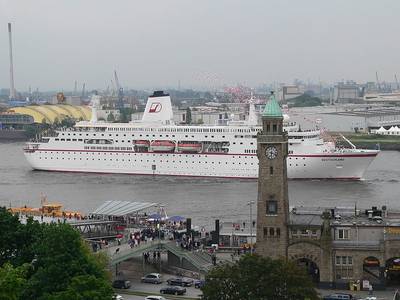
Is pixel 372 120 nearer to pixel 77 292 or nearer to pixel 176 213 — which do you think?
pixel 176 213

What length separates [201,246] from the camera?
26.1 metres

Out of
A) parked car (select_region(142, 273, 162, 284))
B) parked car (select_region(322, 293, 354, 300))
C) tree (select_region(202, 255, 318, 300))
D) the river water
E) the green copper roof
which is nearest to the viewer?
tree (select_region(202, 255, 318, 300))

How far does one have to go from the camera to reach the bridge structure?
79.0 ft

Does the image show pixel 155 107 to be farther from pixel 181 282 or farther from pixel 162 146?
pixel 181 282

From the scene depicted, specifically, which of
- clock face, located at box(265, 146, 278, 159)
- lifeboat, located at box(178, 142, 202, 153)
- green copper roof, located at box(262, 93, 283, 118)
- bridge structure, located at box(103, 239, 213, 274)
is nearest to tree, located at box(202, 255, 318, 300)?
bridge structure, located at box(103, 239, 213, 274)

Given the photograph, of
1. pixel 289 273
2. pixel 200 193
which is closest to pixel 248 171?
pixel 200 193

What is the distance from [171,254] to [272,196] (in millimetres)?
3718

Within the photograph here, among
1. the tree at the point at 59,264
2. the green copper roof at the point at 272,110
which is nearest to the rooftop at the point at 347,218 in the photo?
the green copper roof at the point at 272,110

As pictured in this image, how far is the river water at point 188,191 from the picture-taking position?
39.9 metres

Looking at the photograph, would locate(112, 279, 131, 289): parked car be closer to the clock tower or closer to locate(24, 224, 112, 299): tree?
locate(24, 224, 112, 299): tree

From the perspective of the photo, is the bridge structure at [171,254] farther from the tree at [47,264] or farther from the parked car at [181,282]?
the tree at [47,264]

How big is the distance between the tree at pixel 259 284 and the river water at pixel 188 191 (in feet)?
52.4

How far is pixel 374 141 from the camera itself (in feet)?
275

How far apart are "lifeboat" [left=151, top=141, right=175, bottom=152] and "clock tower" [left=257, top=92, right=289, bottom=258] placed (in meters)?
33.4
